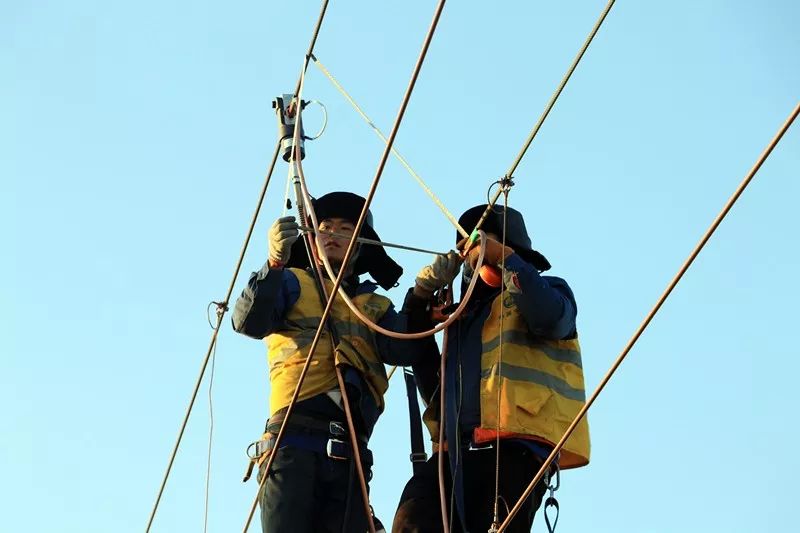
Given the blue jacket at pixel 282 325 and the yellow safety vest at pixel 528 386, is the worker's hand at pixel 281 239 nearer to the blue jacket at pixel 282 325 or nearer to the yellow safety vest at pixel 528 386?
the blue jacket at pixel 282 325

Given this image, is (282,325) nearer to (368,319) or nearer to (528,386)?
(368,319)

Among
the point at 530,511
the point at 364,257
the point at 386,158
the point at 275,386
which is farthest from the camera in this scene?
the point at 364,257

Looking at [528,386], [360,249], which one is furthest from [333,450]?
[360,249]

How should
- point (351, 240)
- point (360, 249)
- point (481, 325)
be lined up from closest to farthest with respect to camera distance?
point (351, 240), point (481, 325), point (360, 249)

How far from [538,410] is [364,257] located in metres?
1.49

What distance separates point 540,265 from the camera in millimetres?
7645

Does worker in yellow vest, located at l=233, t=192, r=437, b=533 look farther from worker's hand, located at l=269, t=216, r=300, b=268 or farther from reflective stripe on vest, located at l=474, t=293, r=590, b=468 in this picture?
reflective stripe on vest, located at l=474, t=293, r=590, b=468

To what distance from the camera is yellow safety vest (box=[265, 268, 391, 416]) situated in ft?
24.5

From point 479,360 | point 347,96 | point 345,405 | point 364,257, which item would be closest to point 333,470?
point 345,405

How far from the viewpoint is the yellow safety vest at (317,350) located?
7461 millimetres

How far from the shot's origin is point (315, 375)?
295 inches

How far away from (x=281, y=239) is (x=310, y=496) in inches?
44.5

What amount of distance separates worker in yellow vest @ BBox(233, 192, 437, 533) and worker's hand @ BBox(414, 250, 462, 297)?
189 mm

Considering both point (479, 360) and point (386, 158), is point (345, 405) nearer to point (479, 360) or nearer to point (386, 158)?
point (479, 360)
